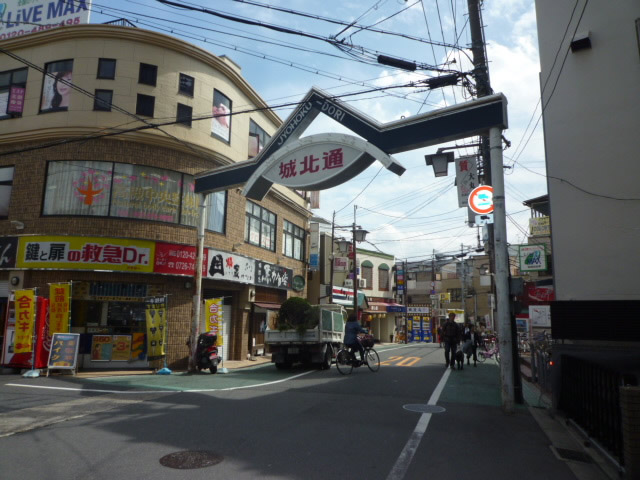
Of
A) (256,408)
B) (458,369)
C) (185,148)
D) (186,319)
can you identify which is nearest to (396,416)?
(256,408)

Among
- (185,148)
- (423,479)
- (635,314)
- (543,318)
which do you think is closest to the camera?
(423,479)

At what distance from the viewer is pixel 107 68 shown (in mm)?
16250

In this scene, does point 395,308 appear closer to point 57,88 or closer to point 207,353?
point 207,353

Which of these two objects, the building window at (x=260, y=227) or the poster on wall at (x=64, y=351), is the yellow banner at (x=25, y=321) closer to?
the poster on wall at (x=64, y=351)

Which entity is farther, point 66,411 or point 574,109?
point 574,109

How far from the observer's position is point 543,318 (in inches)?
714

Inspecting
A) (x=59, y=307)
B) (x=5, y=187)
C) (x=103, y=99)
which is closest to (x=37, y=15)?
(x=103, y=99)

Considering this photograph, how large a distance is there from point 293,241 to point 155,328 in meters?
12.1

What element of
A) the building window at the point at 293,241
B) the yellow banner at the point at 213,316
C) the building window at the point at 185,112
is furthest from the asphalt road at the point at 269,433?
the building window at the point at 293,241

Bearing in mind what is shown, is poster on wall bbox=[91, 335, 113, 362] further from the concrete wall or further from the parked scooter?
the concrete wall

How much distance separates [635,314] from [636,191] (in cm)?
277

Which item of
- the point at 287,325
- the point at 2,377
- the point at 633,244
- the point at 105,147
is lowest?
the point at 2,377

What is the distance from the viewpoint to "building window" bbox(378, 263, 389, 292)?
4241 cm

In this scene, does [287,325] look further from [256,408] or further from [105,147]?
[105,147]
